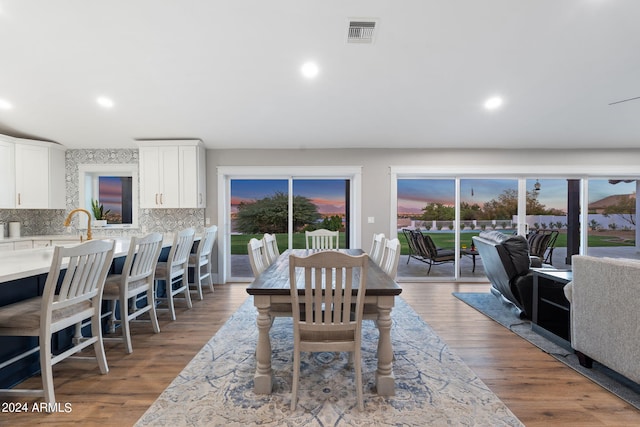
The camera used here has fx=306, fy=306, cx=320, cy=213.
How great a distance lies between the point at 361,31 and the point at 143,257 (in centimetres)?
286

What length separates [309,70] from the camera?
130 inches

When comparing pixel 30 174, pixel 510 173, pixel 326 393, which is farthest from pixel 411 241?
pixel 30 174

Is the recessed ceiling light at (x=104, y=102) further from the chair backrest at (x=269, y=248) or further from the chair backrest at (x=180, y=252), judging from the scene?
the chair backrest at (x=269, y=248)

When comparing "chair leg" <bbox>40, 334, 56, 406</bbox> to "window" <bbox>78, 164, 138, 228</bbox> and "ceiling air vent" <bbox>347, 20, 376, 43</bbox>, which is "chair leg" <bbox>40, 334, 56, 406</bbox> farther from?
"window" <bbox>78, 164, 138, 228</bbox>

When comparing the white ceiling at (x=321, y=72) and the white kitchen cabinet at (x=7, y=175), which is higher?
the white ceiling at (x=321, y=72)

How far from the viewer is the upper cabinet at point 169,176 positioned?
A: 186 inches

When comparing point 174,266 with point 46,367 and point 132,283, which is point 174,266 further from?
point 46,367

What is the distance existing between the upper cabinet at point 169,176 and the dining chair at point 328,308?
11.5ft

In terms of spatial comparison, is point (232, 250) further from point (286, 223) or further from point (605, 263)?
point (605, 263)

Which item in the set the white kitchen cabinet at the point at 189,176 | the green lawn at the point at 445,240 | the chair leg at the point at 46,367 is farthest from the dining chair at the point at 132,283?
the green lawn at the point at 445,240

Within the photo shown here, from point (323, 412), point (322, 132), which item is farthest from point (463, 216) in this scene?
point (323, 412)

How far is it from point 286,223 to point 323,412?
12.3 ft

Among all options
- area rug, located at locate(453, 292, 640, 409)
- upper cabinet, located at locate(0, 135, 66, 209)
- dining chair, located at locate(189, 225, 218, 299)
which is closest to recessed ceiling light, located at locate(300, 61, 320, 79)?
dining chair, located at locate(189, 225, 218, 299)

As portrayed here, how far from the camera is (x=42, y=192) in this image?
470 cm
